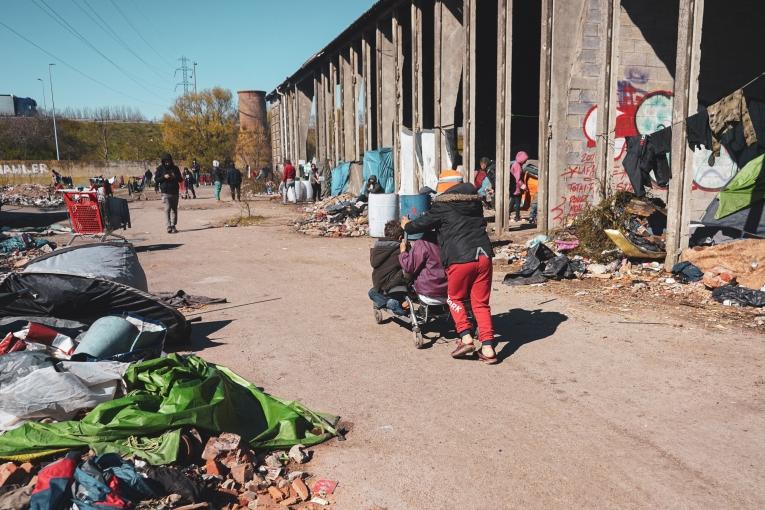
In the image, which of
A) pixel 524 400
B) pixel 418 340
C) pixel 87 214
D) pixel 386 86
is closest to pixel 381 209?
pixel 87 214

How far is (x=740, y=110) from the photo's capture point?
26.5 feet

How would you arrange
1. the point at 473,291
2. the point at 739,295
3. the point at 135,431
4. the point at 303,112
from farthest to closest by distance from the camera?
the point at 303,112 < the point at 739,295 < the point at 473,291 < the point at 135,431

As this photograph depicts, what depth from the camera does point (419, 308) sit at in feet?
21.6

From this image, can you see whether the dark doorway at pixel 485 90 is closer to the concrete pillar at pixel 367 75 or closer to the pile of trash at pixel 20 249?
the concrete pillar at pixel 367 75

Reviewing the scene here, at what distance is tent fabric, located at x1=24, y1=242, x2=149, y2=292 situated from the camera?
586 centimetres

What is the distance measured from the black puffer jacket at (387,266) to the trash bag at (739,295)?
165 inches

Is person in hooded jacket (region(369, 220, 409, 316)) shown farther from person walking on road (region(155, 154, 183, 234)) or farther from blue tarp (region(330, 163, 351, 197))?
blue tarp (region(330, 163, 351, 197))

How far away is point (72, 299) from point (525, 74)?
62.3 feet

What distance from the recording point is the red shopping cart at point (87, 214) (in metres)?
12.2

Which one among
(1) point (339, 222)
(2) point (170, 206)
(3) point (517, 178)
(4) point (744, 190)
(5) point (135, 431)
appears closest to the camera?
(5) point (135, 431)

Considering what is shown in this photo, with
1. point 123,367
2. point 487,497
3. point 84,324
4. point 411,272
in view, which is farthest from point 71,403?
point 411,272

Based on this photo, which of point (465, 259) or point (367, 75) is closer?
point (465, 259)

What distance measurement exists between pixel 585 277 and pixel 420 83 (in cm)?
1220

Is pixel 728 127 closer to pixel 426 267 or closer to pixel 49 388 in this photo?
pixel 426 267
